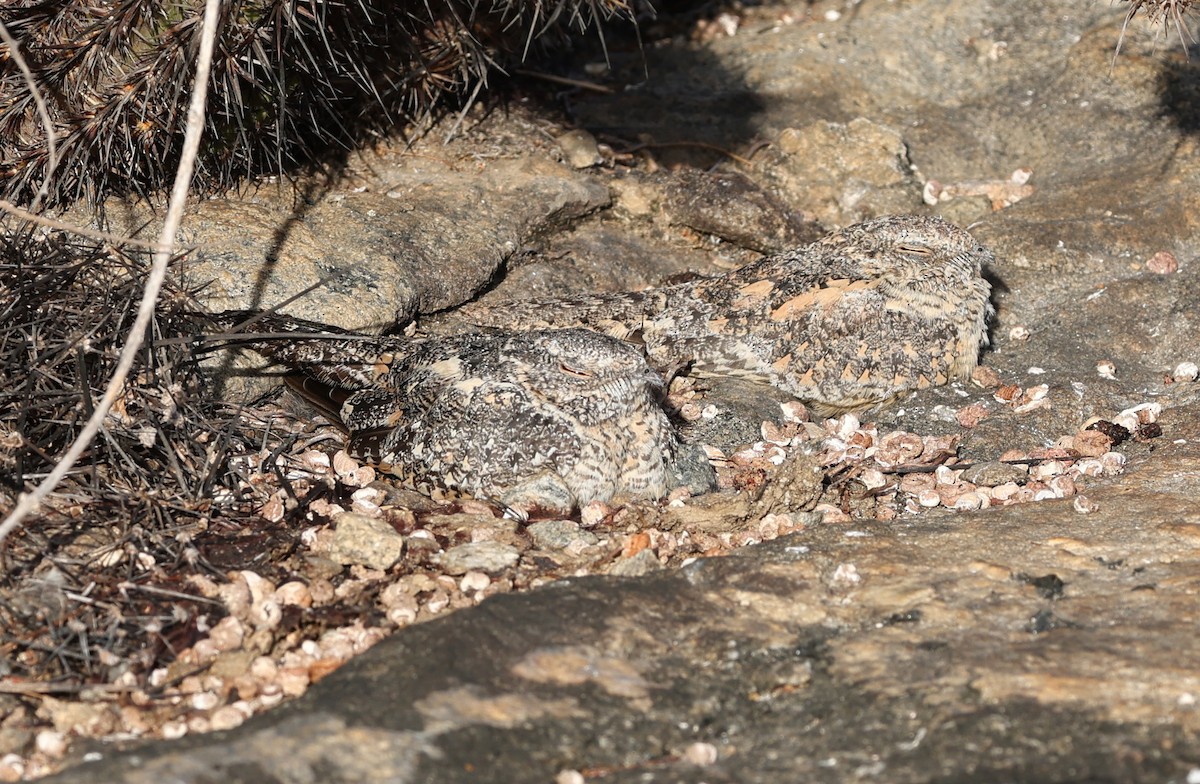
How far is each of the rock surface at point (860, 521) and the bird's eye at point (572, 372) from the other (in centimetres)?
86

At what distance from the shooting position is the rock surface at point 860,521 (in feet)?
9.48

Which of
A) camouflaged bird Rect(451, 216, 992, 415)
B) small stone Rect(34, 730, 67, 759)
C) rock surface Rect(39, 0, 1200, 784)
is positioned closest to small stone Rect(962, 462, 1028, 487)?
rock surface Rect(39, 0, 1200, 784)

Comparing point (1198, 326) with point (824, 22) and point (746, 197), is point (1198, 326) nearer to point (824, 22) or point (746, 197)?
point (746, 197)

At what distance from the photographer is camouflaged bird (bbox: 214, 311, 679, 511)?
4.76 m

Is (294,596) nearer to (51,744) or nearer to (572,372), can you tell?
(51,744)

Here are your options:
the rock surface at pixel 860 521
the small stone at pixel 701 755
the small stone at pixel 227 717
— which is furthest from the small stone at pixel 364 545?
the small stone at pixel 701 755

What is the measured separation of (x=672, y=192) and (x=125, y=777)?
201 inches

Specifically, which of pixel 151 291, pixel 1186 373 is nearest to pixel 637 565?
pixel 151 291

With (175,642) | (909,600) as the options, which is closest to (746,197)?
(909,600)

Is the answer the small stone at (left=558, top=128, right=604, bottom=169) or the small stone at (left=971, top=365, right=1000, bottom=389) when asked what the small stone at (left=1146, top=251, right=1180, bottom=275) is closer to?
the small stone at (left=971, top=365, right=1000, bottom=389)

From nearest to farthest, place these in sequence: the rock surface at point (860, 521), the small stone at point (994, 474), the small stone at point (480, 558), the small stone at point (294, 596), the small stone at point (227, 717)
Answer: the rock surface at point (860, 521) < the small stone at point (227, 717) < the small stone at point (294, 596) < the small stone at point (480, 558) < the small stone at point (994, 474)

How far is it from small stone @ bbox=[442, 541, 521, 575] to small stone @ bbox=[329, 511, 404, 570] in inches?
7.0

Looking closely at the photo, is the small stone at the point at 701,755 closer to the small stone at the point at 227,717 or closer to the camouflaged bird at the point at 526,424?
the small stone at the point at 227,717

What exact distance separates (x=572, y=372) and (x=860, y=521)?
1.30 meters
